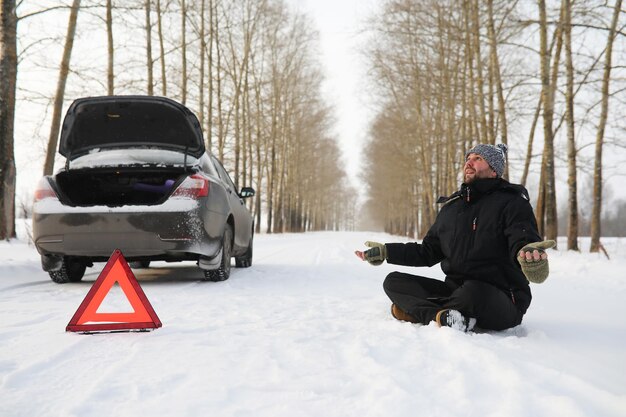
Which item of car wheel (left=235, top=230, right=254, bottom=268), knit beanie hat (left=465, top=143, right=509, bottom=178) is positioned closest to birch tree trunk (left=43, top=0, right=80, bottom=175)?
car wheel (left=235, top=230, right=254, bottom=268)

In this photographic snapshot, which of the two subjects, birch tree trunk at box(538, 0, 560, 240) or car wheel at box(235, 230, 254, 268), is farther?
birch tree trunk at box(538, 0, 560, 240)

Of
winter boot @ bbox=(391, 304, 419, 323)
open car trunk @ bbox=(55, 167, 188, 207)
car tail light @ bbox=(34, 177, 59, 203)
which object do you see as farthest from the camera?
open car trunk @ bbox=(55, 167, 188, 207)

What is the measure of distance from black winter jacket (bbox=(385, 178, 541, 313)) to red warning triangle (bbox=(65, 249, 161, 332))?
2163mm

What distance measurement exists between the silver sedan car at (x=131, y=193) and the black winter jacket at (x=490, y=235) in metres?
2.97

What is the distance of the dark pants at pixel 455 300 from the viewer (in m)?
2.92

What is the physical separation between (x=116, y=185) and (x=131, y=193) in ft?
0.71

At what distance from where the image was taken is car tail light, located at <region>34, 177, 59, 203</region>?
5.02 m

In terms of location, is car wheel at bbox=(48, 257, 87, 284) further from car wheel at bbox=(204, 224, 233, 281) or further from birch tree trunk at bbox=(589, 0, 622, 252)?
birch tree trunk at bbox=(589, 0, 622, 252)

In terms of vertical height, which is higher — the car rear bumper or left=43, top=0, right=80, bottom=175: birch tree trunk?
left=43, top=0, right=80, bottom=175: birch tree trunk

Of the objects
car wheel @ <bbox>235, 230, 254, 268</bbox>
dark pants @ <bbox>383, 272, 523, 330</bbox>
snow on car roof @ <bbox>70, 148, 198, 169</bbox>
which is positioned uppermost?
snow on car roof @ <bbox>70, 148, 198, 169</bbox>

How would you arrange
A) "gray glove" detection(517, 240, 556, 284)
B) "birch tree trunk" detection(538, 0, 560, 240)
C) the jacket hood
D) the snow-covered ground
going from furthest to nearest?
"birch tree trunk" detection(538, 0, 560, 240) < the jacket hood < "gray glove" detection(517, 240, 556, 284) < the snow-covered ground

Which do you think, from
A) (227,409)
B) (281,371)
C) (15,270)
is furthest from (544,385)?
(15,270)

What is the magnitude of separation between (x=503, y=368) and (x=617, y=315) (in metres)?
2.57

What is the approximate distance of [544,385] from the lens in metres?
2.00
